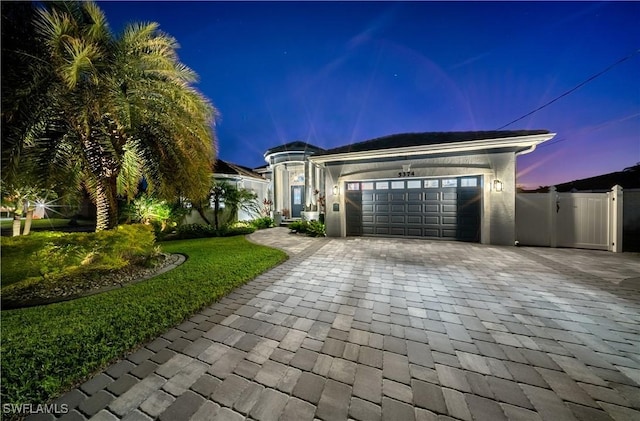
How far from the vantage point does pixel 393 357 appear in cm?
257

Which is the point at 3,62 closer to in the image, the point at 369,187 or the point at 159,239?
the point at 159,239

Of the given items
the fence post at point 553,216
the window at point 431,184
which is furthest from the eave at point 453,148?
the fence post at point 553,216

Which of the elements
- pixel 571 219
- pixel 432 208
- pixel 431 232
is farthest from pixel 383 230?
pixel 571 219

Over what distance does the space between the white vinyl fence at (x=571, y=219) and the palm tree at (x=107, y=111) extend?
11.8m

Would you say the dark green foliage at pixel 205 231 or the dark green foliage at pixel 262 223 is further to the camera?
the dark green foliage at pixel 262 223

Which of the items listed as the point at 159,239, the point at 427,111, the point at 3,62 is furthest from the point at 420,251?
the point at 427,111

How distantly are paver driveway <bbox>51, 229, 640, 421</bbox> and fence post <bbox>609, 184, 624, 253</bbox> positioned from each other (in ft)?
13.2

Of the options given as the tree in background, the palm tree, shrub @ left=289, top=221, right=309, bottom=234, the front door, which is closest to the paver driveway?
the palm tree

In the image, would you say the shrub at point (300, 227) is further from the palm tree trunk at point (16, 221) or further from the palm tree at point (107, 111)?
the palm tree trunk at point (16, 221)

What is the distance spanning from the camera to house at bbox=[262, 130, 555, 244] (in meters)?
8.73

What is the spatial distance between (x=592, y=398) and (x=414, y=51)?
76.9 feet

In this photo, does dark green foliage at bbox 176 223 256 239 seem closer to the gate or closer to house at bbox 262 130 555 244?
house at bbox 262 130 555 244

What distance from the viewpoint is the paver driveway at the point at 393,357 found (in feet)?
6.36

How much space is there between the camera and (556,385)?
2.14 metres
